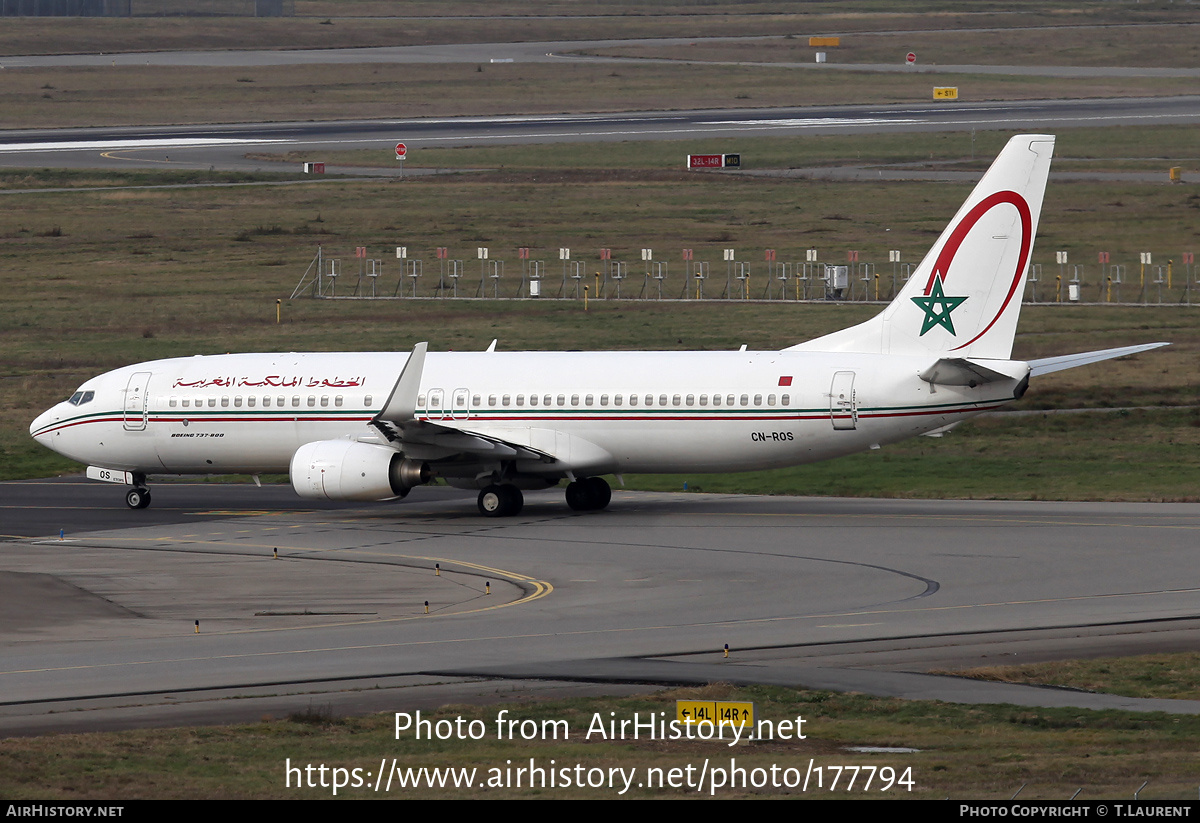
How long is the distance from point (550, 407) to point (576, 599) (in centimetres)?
1210

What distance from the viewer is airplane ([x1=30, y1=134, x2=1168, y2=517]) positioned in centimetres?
3988

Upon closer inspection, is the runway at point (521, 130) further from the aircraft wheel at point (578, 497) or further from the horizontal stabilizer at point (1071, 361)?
the horizontal stabilizer at point (1071, 361)

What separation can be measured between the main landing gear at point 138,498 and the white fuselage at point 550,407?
1.85 ft

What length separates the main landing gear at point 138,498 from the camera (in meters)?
46.3

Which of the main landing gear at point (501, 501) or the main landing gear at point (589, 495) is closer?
the main landing gear at point (501, 501)

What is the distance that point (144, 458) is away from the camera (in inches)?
1829

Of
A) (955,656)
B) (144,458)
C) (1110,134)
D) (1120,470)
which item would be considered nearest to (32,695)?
(955,656)

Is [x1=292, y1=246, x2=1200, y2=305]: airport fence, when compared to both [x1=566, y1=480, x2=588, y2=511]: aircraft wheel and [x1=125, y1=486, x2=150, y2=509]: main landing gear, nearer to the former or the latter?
[x1=125, y1=486, x2=150, y2=509]: main landing gear

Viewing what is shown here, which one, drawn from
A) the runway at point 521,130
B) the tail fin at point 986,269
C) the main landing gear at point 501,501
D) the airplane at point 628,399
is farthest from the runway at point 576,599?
the runway at point 521,130

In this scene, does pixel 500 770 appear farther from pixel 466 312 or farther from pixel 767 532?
pixel 466 312

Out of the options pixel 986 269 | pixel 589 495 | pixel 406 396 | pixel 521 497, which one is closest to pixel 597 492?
pixel 589 495

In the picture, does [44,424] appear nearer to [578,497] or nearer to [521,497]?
[521,497]

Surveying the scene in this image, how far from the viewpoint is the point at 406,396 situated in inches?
1596
